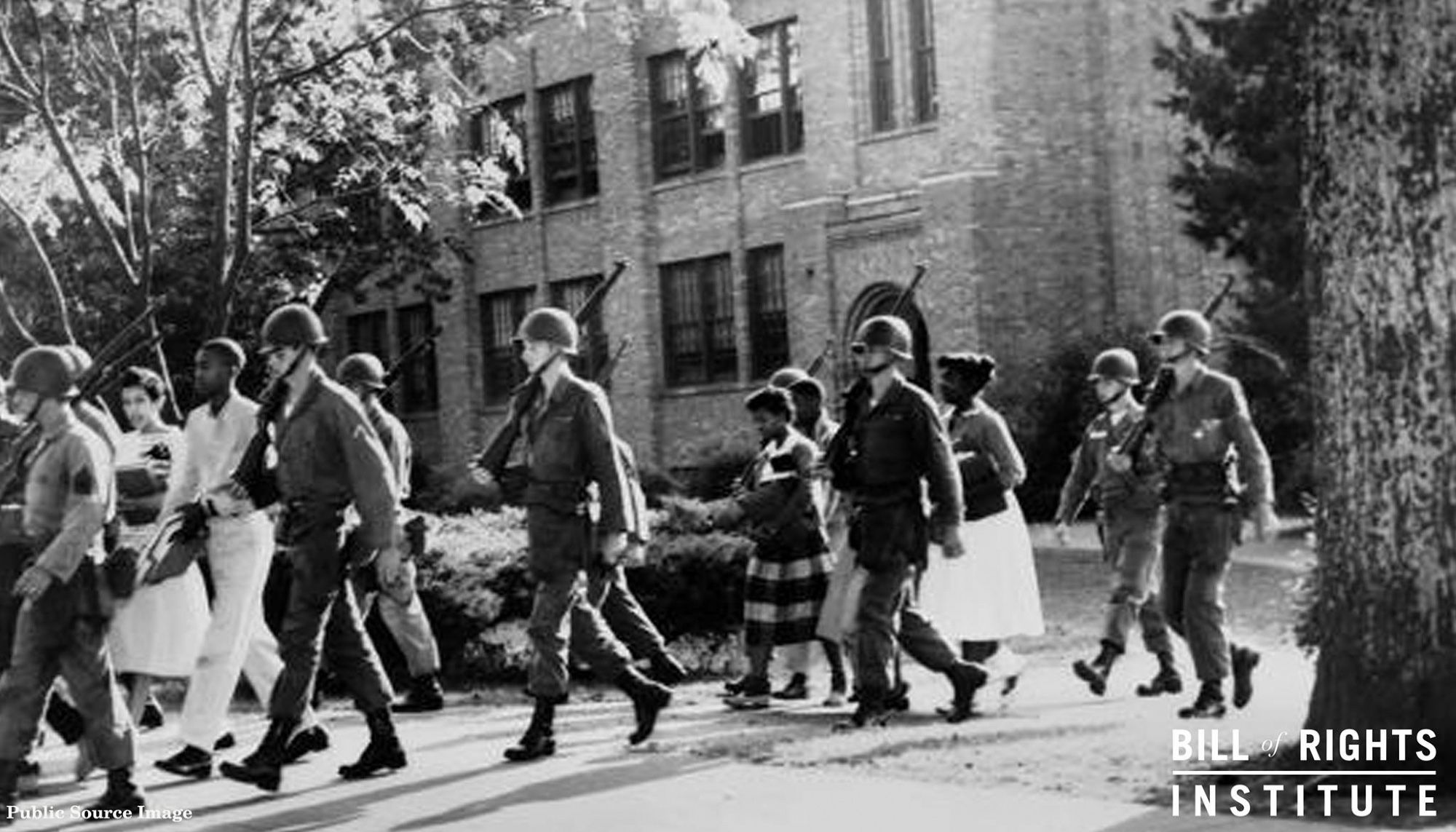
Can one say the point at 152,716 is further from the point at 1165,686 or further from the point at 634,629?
the point at 1165,686

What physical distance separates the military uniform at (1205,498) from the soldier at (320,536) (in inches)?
153

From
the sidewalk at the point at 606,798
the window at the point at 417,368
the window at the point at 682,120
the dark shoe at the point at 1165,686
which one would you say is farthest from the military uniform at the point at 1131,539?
the window at the point at 417,368

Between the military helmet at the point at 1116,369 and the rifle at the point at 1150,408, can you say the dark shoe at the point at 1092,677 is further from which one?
the military helmet at the point at 1116,369

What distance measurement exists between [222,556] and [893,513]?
3.26 metres

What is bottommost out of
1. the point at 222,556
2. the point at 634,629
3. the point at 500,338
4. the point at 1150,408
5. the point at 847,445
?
the point at 634,629

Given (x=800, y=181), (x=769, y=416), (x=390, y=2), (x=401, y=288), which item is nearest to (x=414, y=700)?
(x=769, y=416)

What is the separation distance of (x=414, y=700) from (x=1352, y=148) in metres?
6.74

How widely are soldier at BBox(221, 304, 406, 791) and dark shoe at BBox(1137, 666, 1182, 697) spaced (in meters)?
4.17


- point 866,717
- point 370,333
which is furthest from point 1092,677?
point 370,333

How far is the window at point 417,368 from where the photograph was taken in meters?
40.1

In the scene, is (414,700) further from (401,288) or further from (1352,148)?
(401,288)

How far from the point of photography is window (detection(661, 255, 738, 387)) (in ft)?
108

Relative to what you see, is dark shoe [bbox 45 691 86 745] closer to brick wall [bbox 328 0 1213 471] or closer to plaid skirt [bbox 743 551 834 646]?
plaid skirt [bbox 743 551 834 646]

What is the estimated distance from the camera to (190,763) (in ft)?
31.3
